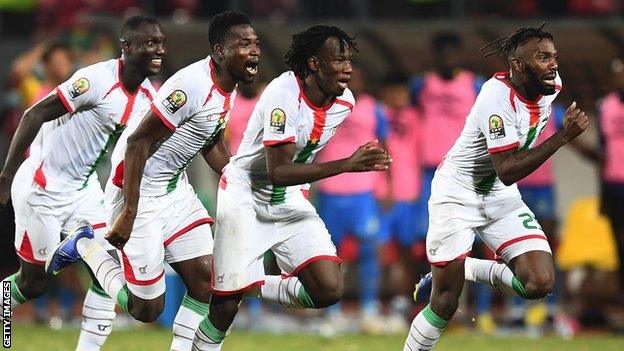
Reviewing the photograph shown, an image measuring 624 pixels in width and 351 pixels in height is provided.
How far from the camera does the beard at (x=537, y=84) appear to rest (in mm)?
9273

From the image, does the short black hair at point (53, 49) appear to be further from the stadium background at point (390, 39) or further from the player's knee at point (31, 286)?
the player's knee at point (31, 286)

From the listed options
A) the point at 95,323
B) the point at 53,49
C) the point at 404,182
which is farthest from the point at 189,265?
the point at 404,182

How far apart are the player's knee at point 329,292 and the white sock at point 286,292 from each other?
0.10 metres

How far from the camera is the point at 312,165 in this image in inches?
348

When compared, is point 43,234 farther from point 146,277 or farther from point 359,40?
point 359,40

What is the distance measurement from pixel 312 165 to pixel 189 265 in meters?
1.27

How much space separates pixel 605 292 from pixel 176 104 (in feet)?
27.0

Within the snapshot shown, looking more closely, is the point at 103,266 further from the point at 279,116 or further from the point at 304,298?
the point at 279,116

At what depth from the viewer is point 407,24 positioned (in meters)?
15.9

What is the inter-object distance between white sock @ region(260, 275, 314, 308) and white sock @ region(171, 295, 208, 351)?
0.56 m

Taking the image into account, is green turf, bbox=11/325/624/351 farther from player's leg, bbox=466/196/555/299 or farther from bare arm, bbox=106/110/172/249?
bare arm, bbox=106/110/172/249

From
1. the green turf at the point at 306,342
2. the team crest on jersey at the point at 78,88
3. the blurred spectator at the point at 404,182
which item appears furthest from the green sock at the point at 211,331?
the blurred spectator at the point at 404,182

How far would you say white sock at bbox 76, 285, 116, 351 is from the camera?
32.3ft

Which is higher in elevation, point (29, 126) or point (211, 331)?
point (29, 126)
